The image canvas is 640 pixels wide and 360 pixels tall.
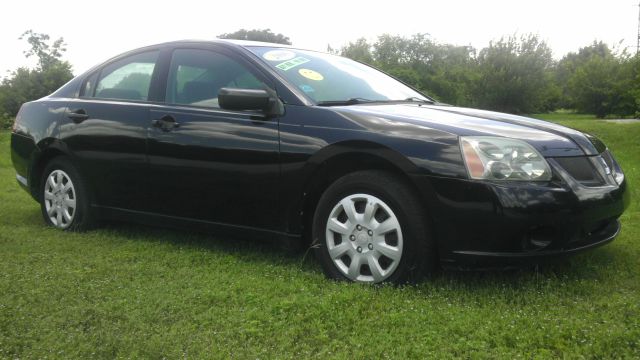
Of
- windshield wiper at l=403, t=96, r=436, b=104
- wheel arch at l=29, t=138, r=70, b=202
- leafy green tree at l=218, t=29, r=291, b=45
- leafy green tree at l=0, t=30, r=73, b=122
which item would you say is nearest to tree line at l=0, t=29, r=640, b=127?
leafy green tree at l=0, t=30, r=73, b=122

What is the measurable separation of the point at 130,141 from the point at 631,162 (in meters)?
8.43

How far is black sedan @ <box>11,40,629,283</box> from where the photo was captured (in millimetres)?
3240

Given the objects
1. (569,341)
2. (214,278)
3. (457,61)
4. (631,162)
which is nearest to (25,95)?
(631,162)

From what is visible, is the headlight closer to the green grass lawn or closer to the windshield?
the green grass lawn

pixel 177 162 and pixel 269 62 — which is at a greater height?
pixel 269 62

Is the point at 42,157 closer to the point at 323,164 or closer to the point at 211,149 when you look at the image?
the point at 211,149

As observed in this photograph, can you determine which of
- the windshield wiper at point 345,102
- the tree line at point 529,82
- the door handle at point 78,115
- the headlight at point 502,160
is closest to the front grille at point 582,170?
the headlight at point 502,160

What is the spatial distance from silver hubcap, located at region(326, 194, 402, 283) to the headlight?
0.54 meters

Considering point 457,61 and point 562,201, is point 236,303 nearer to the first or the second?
point 562,201

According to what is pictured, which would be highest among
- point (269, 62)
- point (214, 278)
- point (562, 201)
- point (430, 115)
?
point (269, 62)

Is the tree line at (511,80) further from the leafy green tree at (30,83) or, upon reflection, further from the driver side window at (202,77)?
the driver side window at (202,77)

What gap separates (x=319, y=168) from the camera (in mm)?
3703

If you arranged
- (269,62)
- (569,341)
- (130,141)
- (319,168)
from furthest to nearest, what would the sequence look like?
(130,141) < (269,62) < (319,168) < (569,341)

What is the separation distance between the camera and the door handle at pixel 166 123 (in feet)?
14.1
